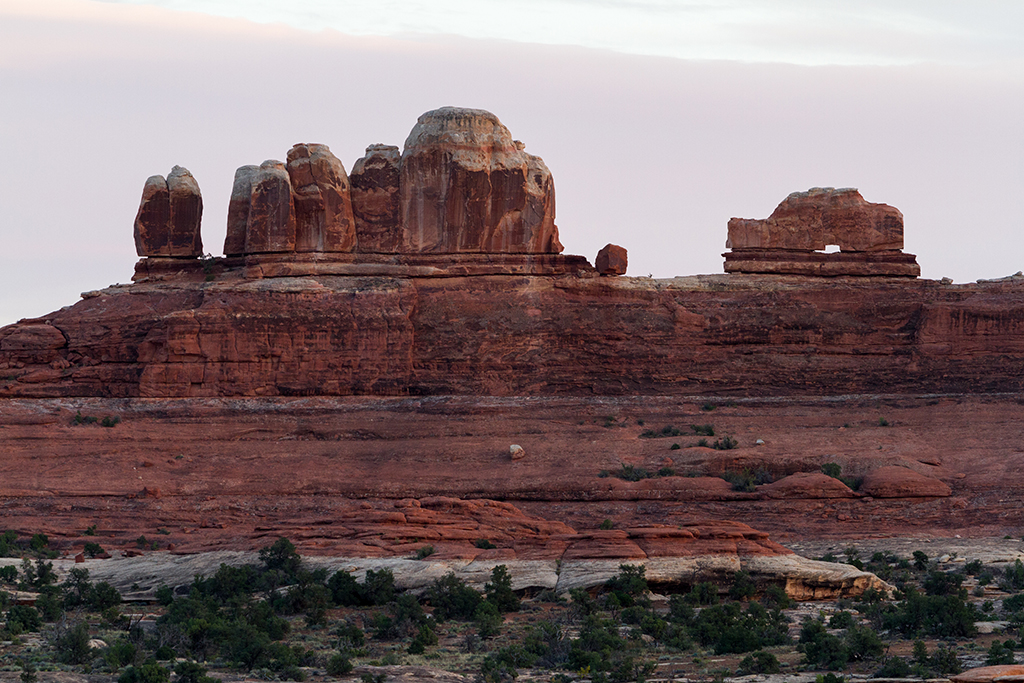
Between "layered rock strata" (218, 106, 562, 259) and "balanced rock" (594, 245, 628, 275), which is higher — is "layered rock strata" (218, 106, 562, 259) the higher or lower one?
the higher one

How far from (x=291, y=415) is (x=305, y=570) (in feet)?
63.4

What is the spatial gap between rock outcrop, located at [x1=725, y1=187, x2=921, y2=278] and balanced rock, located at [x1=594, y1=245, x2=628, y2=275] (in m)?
4.36

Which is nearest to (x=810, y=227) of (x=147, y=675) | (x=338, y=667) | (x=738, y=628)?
(x=738, y=628)

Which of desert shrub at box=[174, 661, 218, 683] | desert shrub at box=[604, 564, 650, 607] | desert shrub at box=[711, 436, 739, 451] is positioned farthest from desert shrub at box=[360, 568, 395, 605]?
desert shrub at box=[711, 436, 739, 451]

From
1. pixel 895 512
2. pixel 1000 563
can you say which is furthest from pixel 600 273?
pixel 1000 563

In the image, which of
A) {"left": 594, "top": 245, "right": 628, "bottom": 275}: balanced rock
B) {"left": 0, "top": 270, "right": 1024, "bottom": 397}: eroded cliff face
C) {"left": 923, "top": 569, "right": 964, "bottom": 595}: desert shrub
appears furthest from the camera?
{"left": 594, "top": 245, "right": 628, "bottom": 275}: balanced rock

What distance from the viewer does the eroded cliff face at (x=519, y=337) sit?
5859cm

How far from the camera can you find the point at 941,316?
199ft

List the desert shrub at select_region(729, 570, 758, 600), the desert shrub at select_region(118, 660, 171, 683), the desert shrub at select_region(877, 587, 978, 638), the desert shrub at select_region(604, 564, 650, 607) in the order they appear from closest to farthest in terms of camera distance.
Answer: the desert shrub at select_region(118, 660, 171, 683) → the desert shrub at select_region(877, 587, 978, 638) → the desert shrub at select_region(604, 564, 650, 607) → the desert shrub at select_region(729, 570, 758, 600)

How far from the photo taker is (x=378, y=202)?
62.1 m

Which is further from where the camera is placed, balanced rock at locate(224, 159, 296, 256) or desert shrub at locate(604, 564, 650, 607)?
balanced rock at locate(224, 159, 296, 256)

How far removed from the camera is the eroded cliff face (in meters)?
58.6

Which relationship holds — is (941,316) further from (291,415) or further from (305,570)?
(305,570)

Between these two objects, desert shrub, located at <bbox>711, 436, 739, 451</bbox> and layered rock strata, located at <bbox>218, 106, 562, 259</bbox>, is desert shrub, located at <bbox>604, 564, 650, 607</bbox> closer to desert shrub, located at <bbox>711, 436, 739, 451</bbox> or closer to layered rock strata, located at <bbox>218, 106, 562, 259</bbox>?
desert shrub, located at <bbox>711, 436, 739, 451</bbox>
